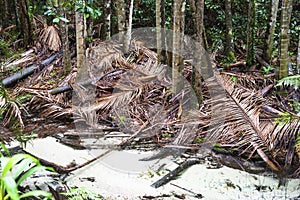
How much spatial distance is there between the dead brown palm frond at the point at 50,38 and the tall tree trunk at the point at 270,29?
365 cm

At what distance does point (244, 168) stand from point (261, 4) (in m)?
5.19

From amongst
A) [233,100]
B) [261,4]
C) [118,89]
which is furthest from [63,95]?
[261,4]

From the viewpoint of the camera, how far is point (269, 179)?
9.06 feet

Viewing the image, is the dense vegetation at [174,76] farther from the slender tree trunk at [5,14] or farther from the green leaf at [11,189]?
the green leaf at [11,189]

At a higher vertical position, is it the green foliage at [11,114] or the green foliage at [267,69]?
the green foliage at [267,69]

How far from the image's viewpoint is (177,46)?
3.65 meters

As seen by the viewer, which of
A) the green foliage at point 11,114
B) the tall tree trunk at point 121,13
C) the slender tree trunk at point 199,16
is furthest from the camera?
the tall tree trunk at point 121,13

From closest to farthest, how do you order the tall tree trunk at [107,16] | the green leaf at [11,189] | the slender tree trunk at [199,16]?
the green leaf at [11,189]
the slender tree trunk at [199,16]
the tall tree trunk at [107,16]

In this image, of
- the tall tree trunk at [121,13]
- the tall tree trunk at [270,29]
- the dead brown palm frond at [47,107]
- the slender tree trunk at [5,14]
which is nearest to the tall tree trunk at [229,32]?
the tall tree trunk at [270,29]

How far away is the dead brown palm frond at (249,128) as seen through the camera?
9.80 ft

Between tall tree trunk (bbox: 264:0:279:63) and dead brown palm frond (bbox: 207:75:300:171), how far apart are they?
1.62 metres

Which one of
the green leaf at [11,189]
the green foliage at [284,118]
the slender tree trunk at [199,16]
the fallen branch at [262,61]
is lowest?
the green foliage at [284,118]

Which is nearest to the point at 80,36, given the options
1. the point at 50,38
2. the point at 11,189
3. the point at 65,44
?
the point at 65,44

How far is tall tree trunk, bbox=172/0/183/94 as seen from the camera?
11.5 feet
